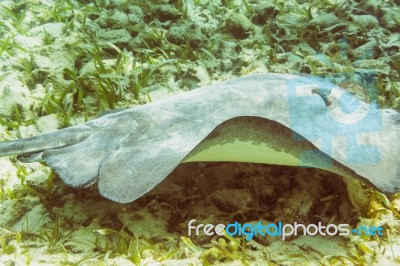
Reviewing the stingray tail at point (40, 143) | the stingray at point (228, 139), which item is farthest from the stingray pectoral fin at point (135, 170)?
the stingray tail at point (40, 143)

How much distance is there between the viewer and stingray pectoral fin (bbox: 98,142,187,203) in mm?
1794

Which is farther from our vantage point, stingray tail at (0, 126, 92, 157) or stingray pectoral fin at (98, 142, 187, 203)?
stingray tail at (0, 126, 92, 157)

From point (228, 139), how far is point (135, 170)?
560 millimetres

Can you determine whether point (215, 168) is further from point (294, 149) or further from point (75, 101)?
point (75, 101)

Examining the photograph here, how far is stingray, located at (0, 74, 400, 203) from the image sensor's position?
1844 mm

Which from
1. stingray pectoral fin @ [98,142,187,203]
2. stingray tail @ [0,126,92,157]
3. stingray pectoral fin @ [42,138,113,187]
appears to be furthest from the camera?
stingray tail @ [0,126,92,157]

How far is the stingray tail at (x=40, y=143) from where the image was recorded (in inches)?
86.8

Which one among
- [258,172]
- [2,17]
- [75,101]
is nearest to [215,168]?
[258,172]

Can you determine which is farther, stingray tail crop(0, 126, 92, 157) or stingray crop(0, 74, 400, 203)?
stingray tail crop(0, 126, 92, 157)

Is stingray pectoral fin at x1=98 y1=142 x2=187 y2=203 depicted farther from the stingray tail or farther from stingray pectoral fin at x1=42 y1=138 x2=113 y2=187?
the stingray tail

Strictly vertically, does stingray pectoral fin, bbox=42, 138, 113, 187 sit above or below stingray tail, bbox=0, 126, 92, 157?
below

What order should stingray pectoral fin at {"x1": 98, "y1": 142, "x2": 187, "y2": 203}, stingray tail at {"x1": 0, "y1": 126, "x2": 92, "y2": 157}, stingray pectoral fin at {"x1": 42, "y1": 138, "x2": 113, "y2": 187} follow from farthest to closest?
stingray tail at {"x1": 0, "y1": 126, "x2": 92, "y2": 157} → stingray pectoral fin at {"x1": 42, "y1": 138, "x2": 113, "y2": 187} → stingray pectoral fin at {"x1": 98, "y1": 142, "x2": 187, "y2": 203}

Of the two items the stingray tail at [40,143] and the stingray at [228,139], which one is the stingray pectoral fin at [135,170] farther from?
the stingray tail at [40,143]

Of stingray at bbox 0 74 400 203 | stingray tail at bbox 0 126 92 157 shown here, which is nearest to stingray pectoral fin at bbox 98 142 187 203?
stingray at bbox 0 74 400 203
